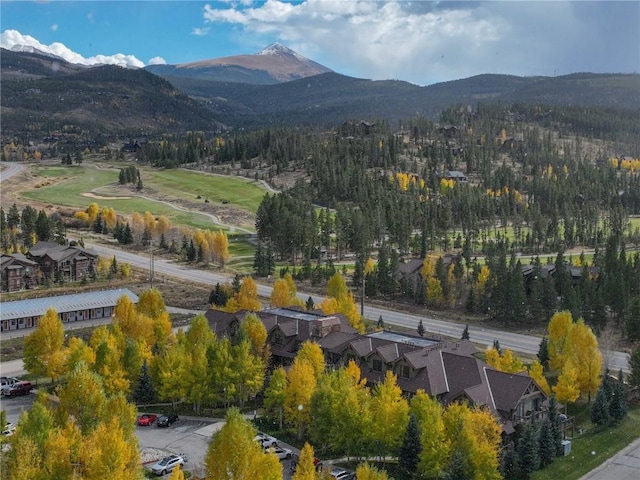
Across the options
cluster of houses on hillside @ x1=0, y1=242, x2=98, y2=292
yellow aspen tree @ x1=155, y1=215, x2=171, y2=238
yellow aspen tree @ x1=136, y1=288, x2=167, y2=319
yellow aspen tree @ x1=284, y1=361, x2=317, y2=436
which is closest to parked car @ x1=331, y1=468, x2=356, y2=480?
yellow aspen tree @ x1=284, y1=361, x2=317, y2=436

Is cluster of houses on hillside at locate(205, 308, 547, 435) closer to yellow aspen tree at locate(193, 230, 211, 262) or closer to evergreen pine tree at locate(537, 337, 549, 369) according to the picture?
evergreen pine tree at locate(537, 337, 549, 369)

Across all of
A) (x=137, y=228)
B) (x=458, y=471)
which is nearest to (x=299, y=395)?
(x=458, y=471)

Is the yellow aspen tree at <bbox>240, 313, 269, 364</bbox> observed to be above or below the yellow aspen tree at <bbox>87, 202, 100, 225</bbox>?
below

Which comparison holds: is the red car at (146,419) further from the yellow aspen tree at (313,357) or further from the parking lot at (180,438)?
the yellow aspen tree at (313,357)

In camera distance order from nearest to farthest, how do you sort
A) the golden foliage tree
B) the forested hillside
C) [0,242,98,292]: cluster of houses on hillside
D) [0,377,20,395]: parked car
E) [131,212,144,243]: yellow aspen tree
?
[0,377,20,395]: parked car, the golden foliage tree, the forested hillside, [0,242,98,292]: cluster of houses on hillside, [131,212,144,243]: yellow aspen tree

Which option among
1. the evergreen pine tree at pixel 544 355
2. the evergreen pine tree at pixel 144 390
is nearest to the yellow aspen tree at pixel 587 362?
the evergreen pine tree at pixel 544 355

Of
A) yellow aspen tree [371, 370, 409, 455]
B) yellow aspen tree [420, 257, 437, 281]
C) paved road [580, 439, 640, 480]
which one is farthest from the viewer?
yellow aspen tree [420, 257, 437, 281]
